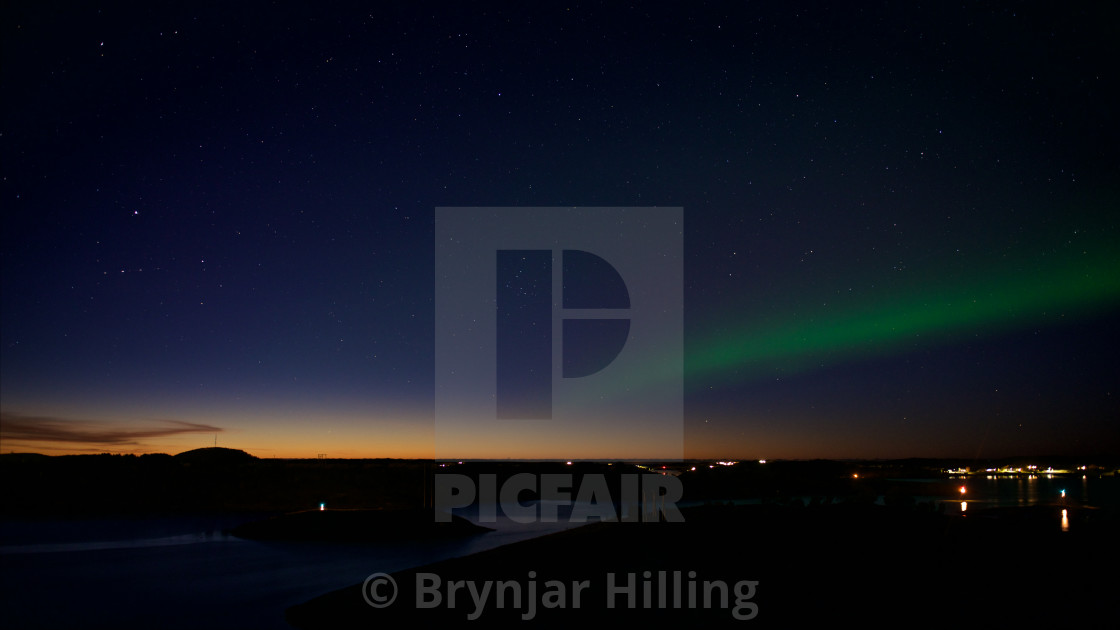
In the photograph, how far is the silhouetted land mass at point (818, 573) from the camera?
49.7ft

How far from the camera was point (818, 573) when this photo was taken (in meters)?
19.0

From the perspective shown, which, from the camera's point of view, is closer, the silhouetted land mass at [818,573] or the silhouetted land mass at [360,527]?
the silhouetted land mass at [818,573]

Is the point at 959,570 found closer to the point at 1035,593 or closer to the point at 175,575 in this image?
the point at 1035,593

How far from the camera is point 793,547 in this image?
22.9 meters

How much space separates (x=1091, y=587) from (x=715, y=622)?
31.0 ft

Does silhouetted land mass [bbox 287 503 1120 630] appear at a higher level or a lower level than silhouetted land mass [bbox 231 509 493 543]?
higher

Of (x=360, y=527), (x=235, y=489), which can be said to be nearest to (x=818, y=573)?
(x=360, y=527)

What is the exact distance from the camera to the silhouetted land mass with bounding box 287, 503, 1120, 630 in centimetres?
1515

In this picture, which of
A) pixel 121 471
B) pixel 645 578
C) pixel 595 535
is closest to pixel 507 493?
pixel 121 471

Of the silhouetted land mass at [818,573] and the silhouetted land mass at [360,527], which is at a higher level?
the silhouetted land mass at [818,573]

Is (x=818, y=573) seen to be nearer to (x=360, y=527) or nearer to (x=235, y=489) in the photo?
(x=360, y=527)

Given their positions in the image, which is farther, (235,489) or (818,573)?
(235,489)

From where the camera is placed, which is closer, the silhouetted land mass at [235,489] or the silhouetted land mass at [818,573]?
the silhouetted land mass at [818,573]

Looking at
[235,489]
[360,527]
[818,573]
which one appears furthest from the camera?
[235,489]
